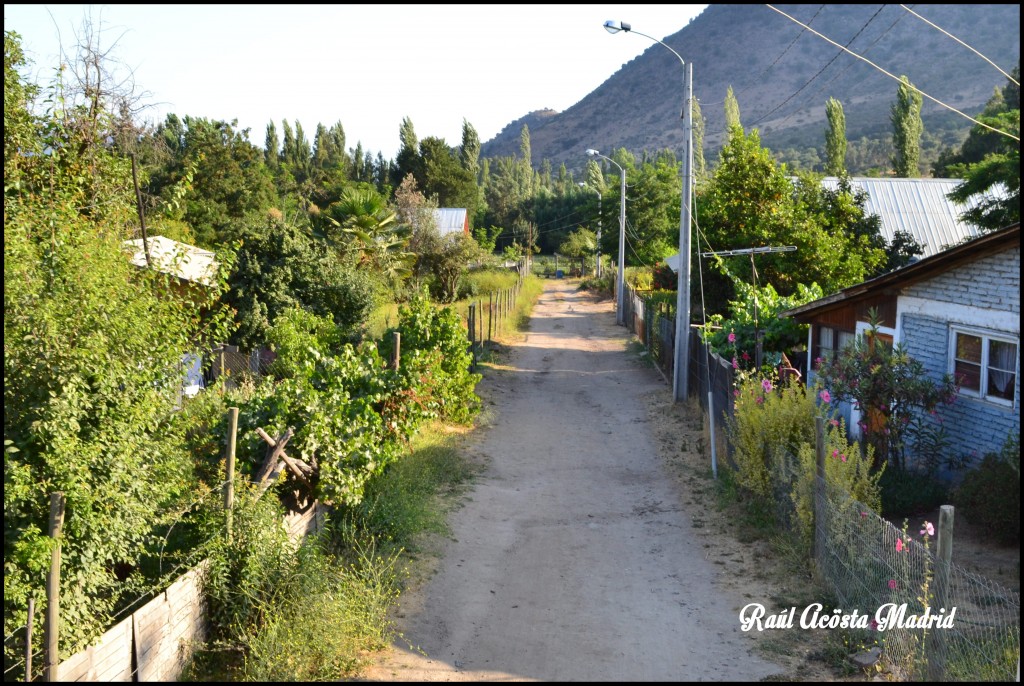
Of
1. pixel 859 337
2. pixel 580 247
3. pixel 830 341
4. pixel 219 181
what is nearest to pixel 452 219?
pixel 580 247

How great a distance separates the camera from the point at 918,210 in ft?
86.0

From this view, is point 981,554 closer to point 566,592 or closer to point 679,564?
point 679,564

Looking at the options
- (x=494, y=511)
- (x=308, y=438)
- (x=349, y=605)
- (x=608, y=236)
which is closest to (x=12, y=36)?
(x=308, y=438)

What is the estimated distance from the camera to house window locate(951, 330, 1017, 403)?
10570 millimetres

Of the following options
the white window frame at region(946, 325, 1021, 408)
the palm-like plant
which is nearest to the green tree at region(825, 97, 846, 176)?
the palm-like plant

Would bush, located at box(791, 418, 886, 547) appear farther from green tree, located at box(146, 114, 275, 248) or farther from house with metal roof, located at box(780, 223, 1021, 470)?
green tree, located at box(146, 114, 275, 248)

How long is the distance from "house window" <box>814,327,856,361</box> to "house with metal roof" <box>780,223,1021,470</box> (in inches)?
53.7

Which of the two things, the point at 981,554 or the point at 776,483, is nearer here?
the point at 981,554

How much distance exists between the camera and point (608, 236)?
4612cm

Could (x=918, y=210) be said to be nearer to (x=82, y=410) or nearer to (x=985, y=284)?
(x=985, y=284)

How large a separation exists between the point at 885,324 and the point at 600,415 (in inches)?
256

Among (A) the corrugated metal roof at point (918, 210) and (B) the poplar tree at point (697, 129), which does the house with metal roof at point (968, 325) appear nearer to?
(B) the poplar tree at point (697, 129)

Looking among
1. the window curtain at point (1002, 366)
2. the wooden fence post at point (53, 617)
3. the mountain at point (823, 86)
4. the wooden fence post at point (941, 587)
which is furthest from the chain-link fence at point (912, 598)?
the mountain at point (823, 86)

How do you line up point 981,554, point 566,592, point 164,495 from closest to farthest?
point 164,495 → point 566,592 → point 981,554
